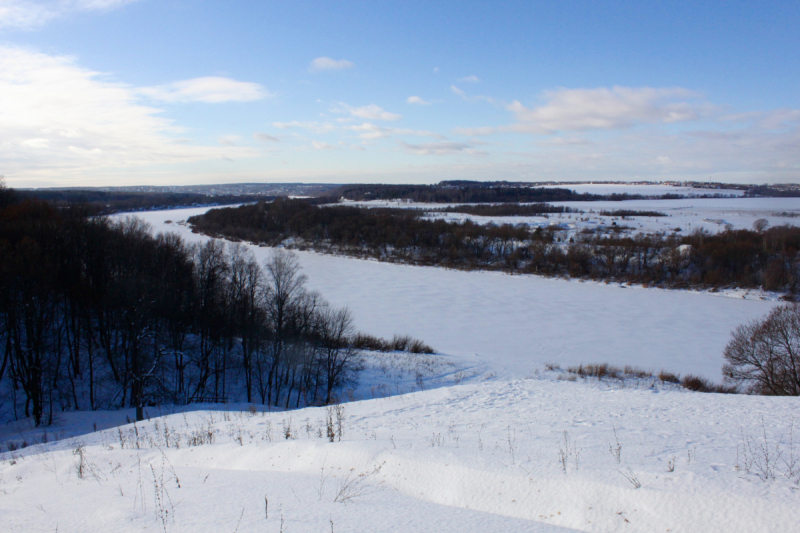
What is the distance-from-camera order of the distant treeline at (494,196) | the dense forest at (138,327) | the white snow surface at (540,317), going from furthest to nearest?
the distant treeline at (494,196) < the white snow surface at (540,317) < the dense forest at (138,327)

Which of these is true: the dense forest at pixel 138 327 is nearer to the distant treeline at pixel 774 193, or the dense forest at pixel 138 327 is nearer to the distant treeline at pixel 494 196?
the distant treeline at pixel 494 196

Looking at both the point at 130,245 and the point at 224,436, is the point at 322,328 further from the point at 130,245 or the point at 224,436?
the point at 224,436

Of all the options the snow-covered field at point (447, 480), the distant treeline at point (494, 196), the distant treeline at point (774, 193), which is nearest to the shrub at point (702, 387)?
the snow-covered field at point (447, 480)

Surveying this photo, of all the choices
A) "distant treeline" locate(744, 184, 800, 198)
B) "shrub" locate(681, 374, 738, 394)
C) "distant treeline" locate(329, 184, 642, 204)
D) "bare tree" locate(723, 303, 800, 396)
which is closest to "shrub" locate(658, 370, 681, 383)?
"shrub" locate(681, 374, 738, 394)

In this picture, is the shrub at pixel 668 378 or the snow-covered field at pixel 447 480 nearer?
the snow-covered field at pixel 447 480

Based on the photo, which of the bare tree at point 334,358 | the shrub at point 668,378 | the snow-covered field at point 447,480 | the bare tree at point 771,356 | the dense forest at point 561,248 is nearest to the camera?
the snow-covered field at point 447,480

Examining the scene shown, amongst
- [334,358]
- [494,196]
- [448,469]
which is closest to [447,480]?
[448,469]
